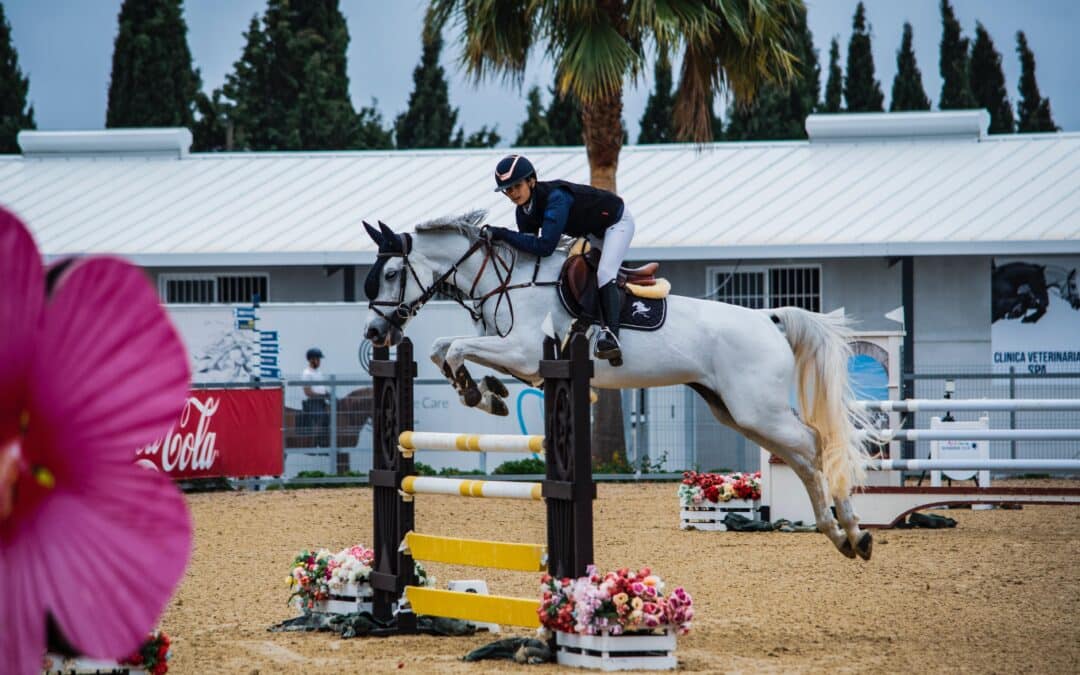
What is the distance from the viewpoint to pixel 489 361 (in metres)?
6.57

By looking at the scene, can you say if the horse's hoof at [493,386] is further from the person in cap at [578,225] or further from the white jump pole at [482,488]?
the white jump pole at [482,488]

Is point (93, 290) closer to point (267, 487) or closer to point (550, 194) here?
point (550, 194)

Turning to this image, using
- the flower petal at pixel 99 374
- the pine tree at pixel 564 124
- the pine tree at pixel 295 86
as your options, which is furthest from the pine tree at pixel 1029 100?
the flower petal at pixel 99 374

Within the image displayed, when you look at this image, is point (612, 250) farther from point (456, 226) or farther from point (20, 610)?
point (20, 610)

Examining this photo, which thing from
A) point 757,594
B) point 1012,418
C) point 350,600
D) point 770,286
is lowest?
point 757,594

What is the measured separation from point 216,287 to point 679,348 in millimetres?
14379

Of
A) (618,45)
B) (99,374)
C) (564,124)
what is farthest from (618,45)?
(564,124)

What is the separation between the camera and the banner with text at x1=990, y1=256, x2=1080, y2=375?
18453mm

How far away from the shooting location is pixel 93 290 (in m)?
0.69

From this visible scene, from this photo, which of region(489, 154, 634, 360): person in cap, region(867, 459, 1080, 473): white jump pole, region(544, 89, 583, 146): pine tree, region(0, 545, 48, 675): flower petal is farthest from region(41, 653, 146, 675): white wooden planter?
region(544, 89, 583, 146): pine tree

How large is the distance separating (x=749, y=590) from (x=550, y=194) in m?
2.80

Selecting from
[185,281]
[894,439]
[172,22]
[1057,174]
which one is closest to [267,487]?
[185,281]

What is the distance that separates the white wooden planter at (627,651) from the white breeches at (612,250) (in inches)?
88.1

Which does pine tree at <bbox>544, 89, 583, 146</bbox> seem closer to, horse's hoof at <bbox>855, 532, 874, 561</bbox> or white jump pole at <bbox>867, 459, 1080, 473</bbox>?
white jump pole at <bbox>867, 459, 1080, 473</bbox>
